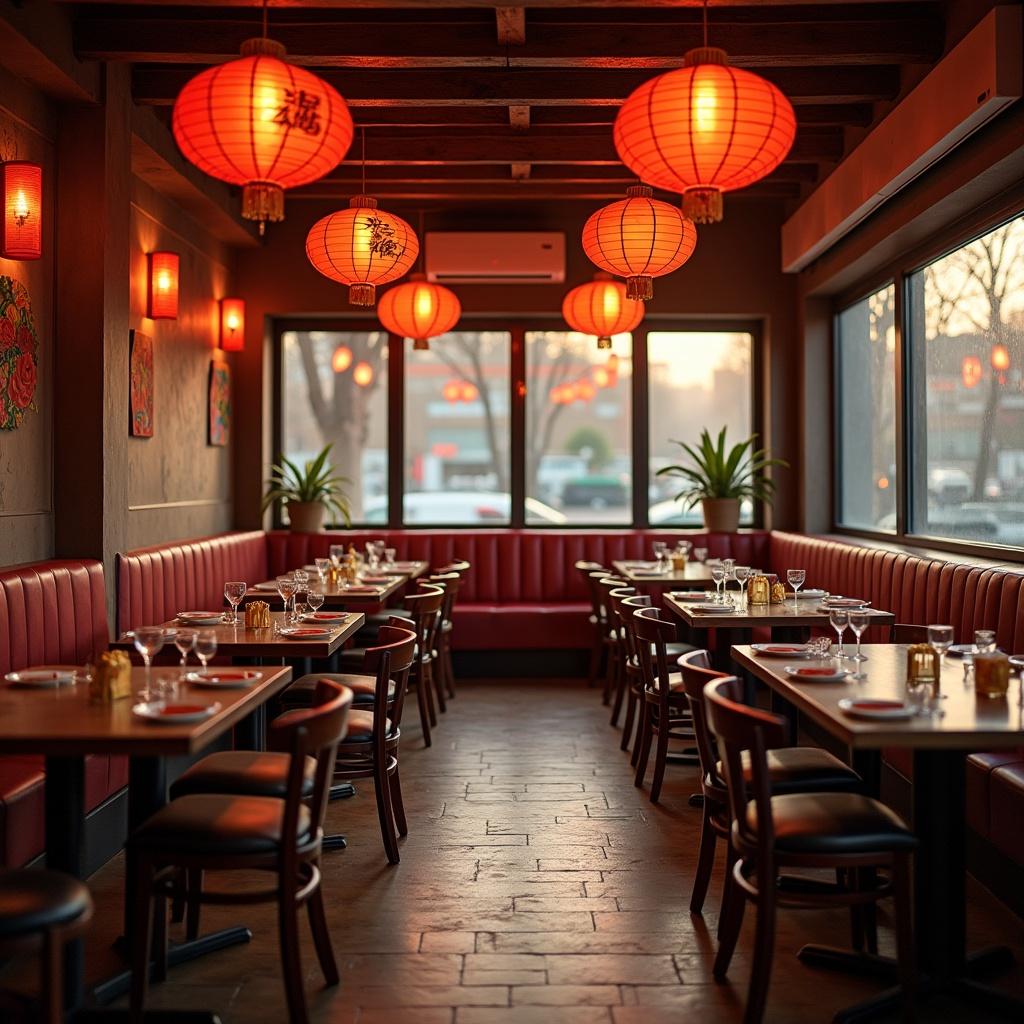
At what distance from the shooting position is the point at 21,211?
4457 mm

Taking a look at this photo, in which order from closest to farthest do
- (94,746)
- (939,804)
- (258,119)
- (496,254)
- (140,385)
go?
(94,746), (939,804), (258,119), (140,385), (496,254)

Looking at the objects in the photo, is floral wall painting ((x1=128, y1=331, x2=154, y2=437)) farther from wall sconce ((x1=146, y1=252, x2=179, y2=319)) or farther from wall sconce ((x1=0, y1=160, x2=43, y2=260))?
wall sconce ((x1=0, y1=160, x2=43, y2=260))

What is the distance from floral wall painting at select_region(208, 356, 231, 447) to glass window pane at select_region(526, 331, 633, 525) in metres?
2.39

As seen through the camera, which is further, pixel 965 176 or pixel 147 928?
pixel 965 176

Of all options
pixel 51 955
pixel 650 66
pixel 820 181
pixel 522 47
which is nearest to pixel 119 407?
pixel 522 47

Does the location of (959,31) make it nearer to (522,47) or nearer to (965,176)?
(965,176)

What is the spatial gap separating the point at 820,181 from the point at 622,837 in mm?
4942

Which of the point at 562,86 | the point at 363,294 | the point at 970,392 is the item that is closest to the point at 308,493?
the point at 363,294

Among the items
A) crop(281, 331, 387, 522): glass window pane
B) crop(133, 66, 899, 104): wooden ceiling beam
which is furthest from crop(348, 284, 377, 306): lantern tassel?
crop(281, 331, 387, 522): glass window pane

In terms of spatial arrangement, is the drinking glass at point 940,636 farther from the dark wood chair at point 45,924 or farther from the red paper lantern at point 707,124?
the dark wood chair at point 45,924

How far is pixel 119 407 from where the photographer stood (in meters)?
5.52

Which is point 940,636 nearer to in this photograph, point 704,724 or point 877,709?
point 877,709

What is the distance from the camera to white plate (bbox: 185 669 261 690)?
3133 mm

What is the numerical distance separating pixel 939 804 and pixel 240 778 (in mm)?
1941
